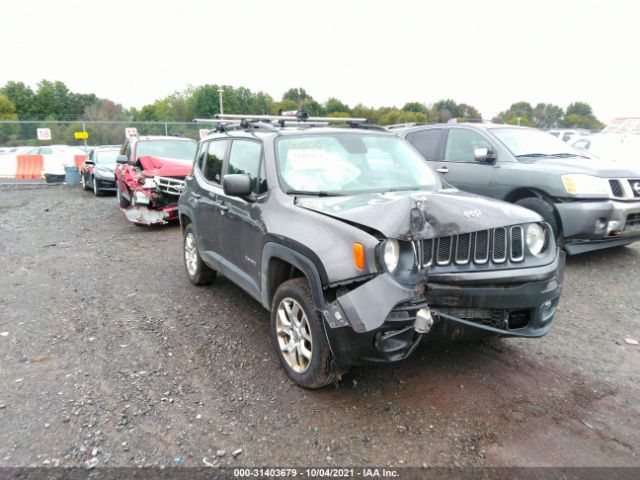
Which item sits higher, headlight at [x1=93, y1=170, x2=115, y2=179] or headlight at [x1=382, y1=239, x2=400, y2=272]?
headlight at [x1=382, y1=239, x2=400, y2=272]

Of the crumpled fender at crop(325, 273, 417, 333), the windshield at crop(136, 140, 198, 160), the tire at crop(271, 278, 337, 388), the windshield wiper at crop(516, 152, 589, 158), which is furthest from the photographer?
the windshield at crop(136, 140, 198, 160)

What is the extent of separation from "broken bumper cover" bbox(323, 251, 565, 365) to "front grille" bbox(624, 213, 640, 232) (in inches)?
142

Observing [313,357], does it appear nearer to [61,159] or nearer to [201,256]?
[201,256]

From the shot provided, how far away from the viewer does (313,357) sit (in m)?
3.09

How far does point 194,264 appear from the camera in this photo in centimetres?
558

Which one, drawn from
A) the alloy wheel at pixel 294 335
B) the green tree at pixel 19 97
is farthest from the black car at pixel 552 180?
the green tree at pixel 19 97

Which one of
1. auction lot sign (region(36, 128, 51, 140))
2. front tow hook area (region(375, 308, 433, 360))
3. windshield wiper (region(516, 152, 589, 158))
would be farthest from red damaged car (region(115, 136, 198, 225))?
auction lot sign (region(36, 128, 51, 140))

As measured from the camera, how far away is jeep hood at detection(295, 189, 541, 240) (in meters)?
2.75

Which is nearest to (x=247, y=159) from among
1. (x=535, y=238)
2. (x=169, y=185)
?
(x=535, y=238)

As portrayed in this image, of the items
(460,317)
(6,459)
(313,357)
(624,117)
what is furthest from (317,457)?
(624,117)

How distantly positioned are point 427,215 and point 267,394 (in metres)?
1.70

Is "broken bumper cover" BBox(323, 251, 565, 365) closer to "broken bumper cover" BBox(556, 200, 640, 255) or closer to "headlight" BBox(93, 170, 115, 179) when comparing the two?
"broken bumper cover" BBox(556, 200, 640, 255)

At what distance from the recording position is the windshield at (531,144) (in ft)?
22.3

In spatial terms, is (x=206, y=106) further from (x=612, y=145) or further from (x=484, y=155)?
(x=484, y=155)
